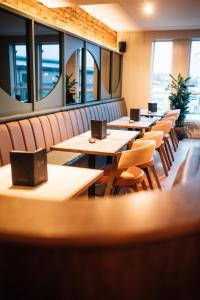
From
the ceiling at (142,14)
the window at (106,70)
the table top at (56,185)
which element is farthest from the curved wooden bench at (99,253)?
the window at (106,70)

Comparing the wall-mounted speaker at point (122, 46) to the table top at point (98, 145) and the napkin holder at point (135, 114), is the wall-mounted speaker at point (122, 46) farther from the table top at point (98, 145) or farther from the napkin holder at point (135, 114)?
the table top at point (98, 145)

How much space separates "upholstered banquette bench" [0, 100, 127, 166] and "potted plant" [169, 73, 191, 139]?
9.16 feet

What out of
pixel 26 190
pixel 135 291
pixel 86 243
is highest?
pixel 86 243

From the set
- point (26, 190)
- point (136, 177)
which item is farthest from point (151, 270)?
point (136, 177)

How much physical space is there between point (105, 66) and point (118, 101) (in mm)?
943

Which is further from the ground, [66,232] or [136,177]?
[66,232]

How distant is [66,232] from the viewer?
658mm

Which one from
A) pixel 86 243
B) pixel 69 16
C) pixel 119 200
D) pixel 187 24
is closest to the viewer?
pixel 86 243

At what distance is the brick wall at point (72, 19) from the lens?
412 cm

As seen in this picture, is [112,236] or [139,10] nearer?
[112,236]

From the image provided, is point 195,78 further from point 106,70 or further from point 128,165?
point 128,165

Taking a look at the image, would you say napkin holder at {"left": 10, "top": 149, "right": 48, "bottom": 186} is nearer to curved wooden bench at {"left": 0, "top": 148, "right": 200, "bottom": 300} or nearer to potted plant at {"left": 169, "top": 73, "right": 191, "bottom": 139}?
curved wooden bench at {"left": 0, "top": 148, "right": 200, "bottom": 300}

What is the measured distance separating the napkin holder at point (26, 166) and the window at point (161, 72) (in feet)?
22.8

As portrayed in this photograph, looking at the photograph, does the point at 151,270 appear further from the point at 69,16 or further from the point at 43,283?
the point at 69,16
